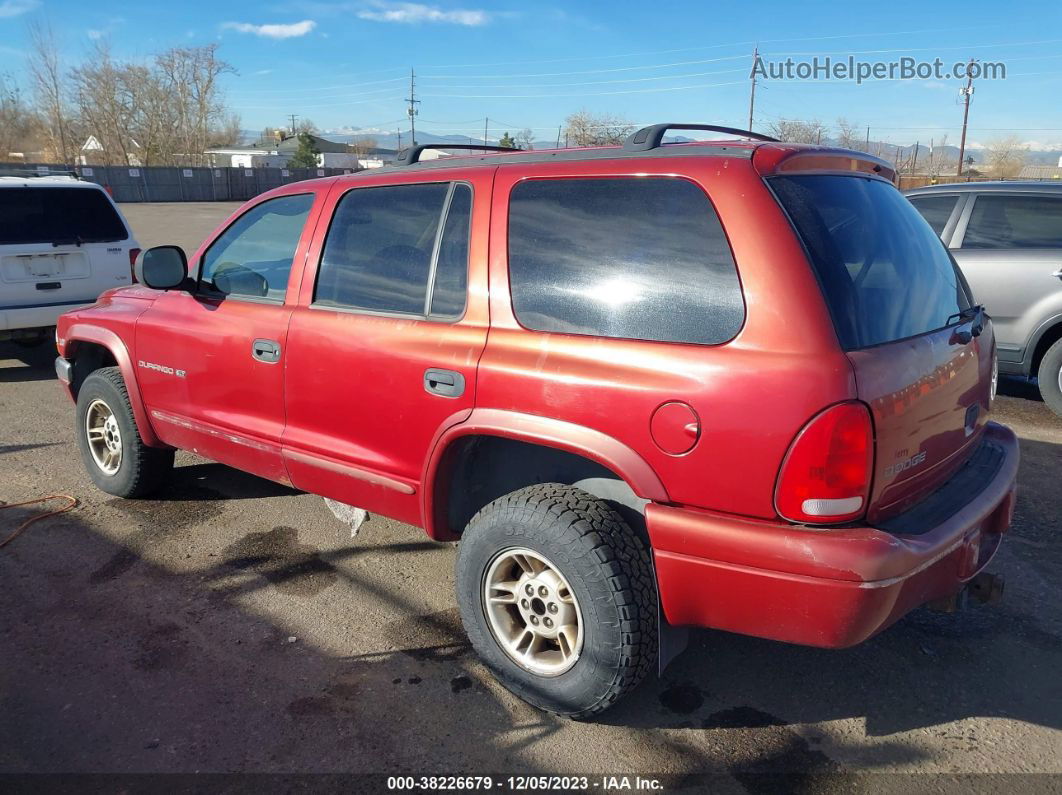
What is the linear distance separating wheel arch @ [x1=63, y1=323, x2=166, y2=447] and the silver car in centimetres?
621

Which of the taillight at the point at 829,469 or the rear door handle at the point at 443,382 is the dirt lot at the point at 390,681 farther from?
the rear door handle at the point at 443,382

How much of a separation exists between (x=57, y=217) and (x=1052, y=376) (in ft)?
28.7

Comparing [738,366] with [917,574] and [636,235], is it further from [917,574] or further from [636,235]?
[917,574]

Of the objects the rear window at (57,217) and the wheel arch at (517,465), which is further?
the rear window at (57,217)

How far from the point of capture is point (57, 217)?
7531 millimetres

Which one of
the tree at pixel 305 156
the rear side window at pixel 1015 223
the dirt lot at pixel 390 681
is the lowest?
the dirt lot at pixel 390 681

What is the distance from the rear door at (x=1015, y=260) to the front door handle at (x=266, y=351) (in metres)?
5.59

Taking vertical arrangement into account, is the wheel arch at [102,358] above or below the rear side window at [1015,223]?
below

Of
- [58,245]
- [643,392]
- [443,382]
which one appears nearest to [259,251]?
[443,382]

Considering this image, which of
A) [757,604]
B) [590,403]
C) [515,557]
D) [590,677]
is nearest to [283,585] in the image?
[515,557]

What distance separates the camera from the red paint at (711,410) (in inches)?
90.0

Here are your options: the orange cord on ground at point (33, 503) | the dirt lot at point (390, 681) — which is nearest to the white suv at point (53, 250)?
the orange cord on ground at point (33, 503)

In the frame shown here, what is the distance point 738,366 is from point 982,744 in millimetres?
1583

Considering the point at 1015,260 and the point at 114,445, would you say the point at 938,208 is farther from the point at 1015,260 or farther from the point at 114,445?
the point at 114,445
